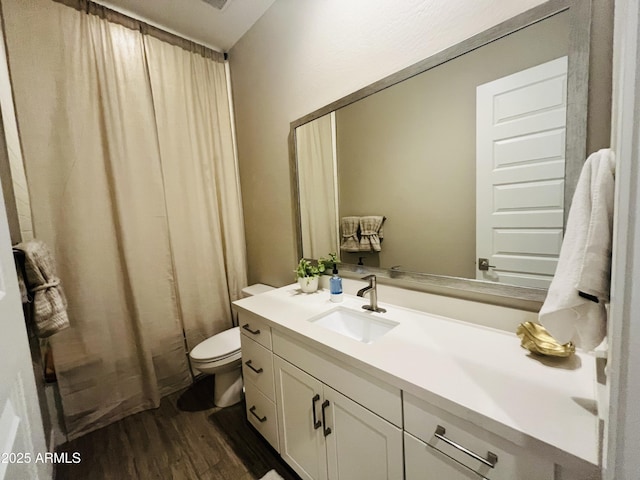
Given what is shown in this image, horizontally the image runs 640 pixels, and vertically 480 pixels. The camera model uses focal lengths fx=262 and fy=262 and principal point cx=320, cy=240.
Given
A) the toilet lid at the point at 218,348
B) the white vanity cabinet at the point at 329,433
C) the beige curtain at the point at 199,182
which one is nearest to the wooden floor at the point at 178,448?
the white vanity cabinet at the point at 329,433

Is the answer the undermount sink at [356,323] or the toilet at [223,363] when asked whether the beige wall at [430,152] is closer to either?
the undermount sink at [356,323]

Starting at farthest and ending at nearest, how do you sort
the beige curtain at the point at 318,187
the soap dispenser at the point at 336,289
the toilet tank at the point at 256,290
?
the toilet tank at the point at 256,290 → the beige curtain at the point at 318,187 → the soap dispenser at the point at 336,289

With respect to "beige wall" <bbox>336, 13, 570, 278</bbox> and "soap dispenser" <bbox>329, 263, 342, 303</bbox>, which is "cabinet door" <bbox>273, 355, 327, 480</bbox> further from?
"beige wall" <bbox>336, 13, 570, 278</bbox>

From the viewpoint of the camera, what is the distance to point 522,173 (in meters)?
0.96

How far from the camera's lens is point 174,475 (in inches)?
54.2

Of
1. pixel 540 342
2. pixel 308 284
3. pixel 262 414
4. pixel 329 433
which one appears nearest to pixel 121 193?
pixel 308 284

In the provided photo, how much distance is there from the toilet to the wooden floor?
0.07 metres

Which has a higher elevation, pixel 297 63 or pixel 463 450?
pixel 297 63

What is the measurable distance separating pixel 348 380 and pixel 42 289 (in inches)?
59.3

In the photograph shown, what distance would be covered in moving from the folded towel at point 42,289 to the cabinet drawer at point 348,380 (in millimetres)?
1140

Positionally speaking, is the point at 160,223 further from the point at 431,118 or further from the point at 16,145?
the point at 431,118

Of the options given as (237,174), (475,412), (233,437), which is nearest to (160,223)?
(237,174)

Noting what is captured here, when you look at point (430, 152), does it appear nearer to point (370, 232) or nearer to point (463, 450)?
point (370, 232)

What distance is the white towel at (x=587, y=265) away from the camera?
0.52 meters
